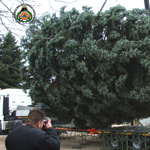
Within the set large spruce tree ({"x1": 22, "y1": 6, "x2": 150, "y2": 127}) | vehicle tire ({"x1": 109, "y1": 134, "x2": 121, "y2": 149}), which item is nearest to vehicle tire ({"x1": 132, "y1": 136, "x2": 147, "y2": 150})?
vehicle tire ({"x1": 109, "y1": 134, "x2": 121, "y2": 149})

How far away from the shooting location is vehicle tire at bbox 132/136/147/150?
28.3ft

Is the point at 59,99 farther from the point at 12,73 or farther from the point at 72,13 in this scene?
the point at 12,73

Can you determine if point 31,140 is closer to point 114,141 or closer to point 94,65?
point 94,65

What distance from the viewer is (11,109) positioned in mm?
16734

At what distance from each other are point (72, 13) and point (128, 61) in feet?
10.6

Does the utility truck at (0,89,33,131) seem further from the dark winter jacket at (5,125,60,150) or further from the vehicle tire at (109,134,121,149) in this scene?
the dark winter jacket at (5,125,60,150)

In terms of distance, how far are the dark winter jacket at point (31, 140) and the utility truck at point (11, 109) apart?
461 inches

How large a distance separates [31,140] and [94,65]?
646cm

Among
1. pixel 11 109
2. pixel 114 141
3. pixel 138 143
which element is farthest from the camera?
pixel 11 109

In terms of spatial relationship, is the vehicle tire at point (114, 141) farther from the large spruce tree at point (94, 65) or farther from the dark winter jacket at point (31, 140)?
the dark winter jacket at point (31, 140)

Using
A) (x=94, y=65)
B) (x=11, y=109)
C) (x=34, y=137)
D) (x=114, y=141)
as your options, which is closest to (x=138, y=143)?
(x=114, y=141)

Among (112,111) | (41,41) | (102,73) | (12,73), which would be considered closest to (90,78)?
(102,73)

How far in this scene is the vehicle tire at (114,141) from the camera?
9375 mm

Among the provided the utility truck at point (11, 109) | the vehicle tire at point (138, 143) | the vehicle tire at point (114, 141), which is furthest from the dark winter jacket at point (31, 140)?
the utility truck at point (11, 109)
